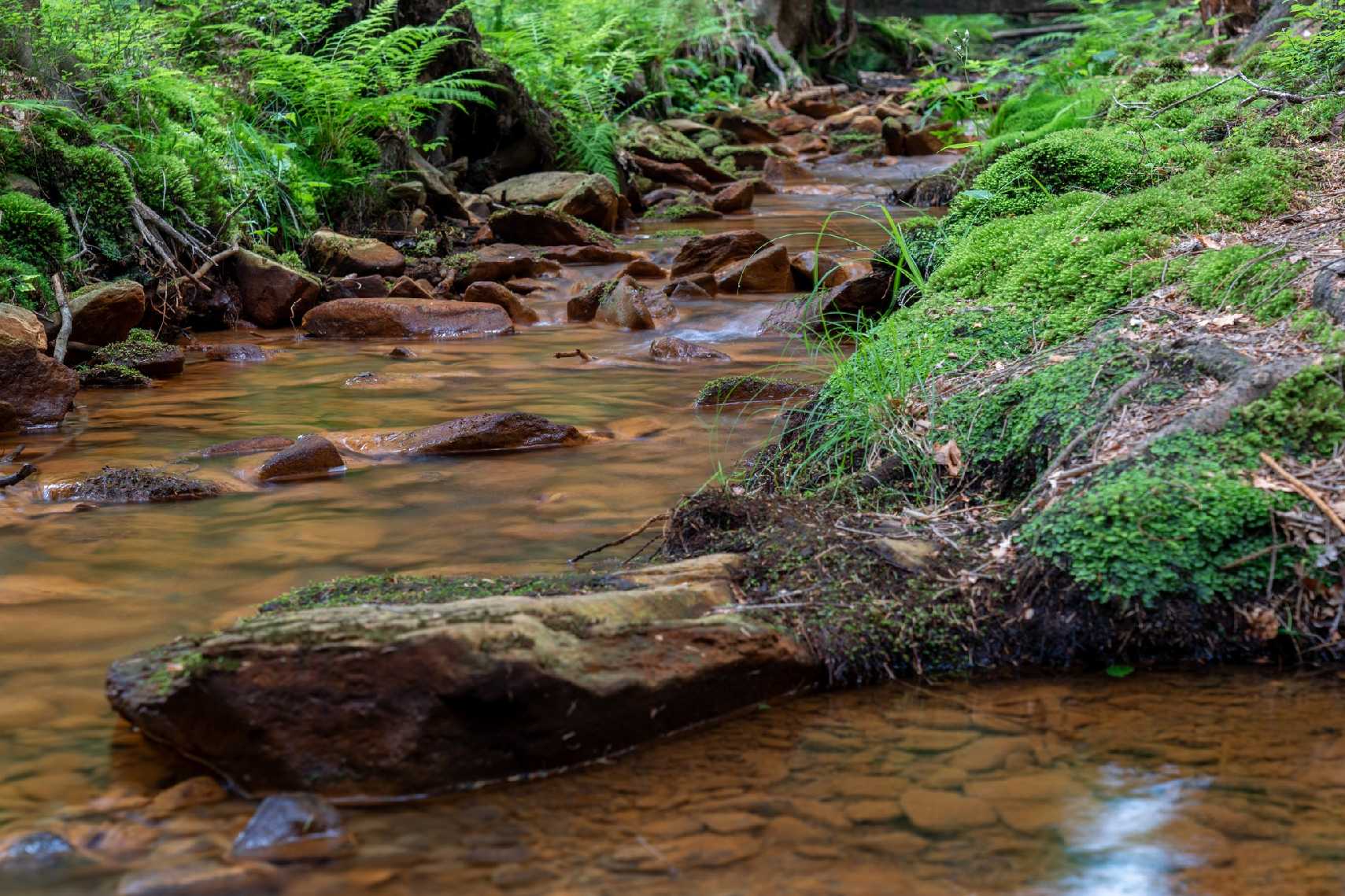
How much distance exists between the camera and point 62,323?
6.63 meters

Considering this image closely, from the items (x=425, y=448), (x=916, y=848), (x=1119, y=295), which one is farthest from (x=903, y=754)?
(x=425, y=448)

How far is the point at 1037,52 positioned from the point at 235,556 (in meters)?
25.5

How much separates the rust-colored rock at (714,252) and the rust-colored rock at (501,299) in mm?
1555

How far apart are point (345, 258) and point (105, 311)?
2.56m

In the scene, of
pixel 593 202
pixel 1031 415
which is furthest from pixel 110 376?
pixel 593 202

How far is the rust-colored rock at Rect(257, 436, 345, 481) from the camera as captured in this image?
4875mm

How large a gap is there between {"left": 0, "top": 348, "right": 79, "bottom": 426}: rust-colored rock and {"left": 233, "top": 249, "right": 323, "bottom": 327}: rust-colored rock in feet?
8.59

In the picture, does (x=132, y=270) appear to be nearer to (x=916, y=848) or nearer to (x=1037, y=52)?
(x=916, y=848)

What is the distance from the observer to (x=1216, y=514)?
9.38 feet

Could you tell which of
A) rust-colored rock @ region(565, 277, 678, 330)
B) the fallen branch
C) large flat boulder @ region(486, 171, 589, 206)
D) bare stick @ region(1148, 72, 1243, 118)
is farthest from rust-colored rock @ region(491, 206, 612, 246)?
the fallen branch

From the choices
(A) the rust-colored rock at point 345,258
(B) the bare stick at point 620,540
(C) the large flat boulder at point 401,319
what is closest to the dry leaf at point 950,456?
(B) the bare stick at point 620,540

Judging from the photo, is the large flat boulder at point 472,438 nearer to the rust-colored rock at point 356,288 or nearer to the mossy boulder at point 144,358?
the mossy boulder at point 144,358

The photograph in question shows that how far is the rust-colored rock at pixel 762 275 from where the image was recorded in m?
9.20

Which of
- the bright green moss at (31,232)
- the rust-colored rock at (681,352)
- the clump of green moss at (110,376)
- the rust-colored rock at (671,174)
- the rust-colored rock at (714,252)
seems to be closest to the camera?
the clump of green moss at (110,376)
